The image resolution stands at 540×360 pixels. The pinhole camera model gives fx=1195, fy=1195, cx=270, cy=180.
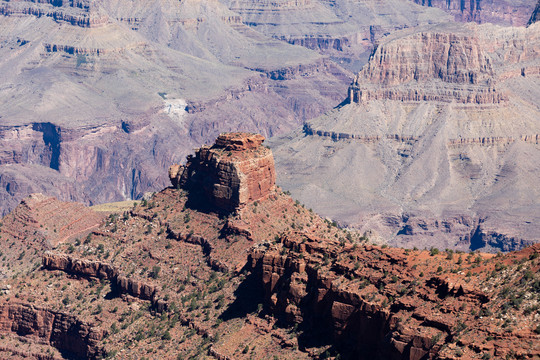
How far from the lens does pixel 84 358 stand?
317 feet

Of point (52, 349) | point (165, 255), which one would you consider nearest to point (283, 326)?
point (165, 255)

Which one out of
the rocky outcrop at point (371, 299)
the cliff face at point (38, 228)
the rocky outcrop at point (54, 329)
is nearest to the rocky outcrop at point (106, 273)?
the rocky outcrop at point (54, 329)

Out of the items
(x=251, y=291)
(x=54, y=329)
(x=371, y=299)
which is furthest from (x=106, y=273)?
(x=371, y=299)

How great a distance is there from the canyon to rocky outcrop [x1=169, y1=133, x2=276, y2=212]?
0.21m

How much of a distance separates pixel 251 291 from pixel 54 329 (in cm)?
2329

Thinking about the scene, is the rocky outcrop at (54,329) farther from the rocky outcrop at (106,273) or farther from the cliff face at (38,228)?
the cliff face at (38,228)

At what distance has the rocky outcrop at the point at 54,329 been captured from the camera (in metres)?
95.7

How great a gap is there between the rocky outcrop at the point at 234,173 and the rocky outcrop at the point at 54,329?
14560 mm

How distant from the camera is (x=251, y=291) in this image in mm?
85500

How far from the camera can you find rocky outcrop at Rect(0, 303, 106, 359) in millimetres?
95738

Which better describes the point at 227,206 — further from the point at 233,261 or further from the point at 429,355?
the point at 429,355

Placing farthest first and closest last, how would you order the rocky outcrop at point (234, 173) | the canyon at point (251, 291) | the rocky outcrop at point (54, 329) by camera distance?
the rocky outcrop at point (234, 173) < the rocky outcrop at point (54, 329) < the canyon at point (251, 291)

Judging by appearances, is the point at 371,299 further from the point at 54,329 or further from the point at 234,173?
the point at 54,329

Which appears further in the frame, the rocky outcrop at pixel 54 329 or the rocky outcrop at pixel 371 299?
the rocky outcrop at pixel 54 329
